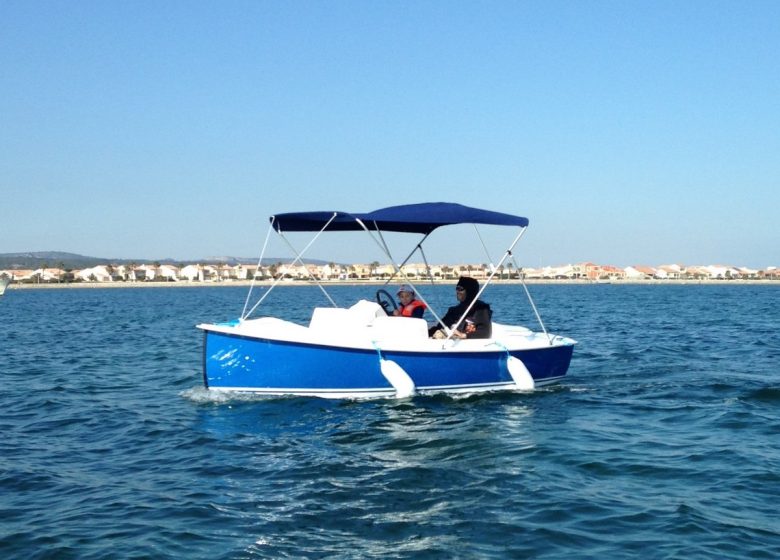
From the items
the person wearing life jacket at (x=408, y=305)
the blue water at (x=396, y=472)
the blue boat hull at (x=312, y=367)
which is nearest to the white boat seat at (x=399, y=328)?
the blue boat hull at (x=312, y=367)

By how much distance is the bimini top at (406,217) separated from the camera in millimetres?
13219

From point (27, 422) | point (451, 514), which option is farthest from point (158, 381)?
point (451, 514)

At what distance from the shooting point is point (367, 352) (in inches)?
480

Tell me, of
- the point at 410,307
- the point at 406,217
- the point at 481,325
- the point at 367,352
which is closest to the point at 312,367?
the point at 367,352

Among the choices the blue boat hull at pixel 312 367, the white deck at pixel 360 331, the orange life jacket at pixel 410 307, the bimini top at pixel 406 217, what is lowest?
the blue boat hull at pixel 312 367

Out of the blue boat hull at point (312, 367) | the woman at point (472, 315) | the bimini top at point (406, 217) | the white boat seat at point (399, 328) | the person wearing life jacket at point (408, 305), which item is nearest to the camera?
the blue boat hull at point (312, 367)

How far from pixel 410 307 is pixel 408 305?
8 centimetres

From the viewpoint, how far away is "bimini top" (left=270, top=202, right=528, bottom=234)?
43.4ft

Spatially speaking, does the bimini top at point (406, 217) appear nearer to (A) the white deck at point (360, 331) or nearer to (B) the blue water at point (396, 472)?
(A) the white deck at point (360, 331)

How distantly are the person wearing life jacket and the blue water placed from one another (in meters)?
1.81

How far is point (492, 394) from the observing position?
13.3m

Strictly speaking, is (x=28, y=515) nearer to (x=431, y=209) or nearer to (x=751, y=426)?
(x=431, y=209)

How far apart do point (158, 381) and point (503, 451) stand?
8.96 m

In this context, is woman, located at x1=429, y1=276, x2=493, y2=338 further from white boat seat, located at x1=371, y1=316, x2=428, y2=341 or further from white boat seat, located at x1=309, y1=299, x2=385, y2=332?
white boat seat, located at x1=309, y1=299, x2=385, y2=332
